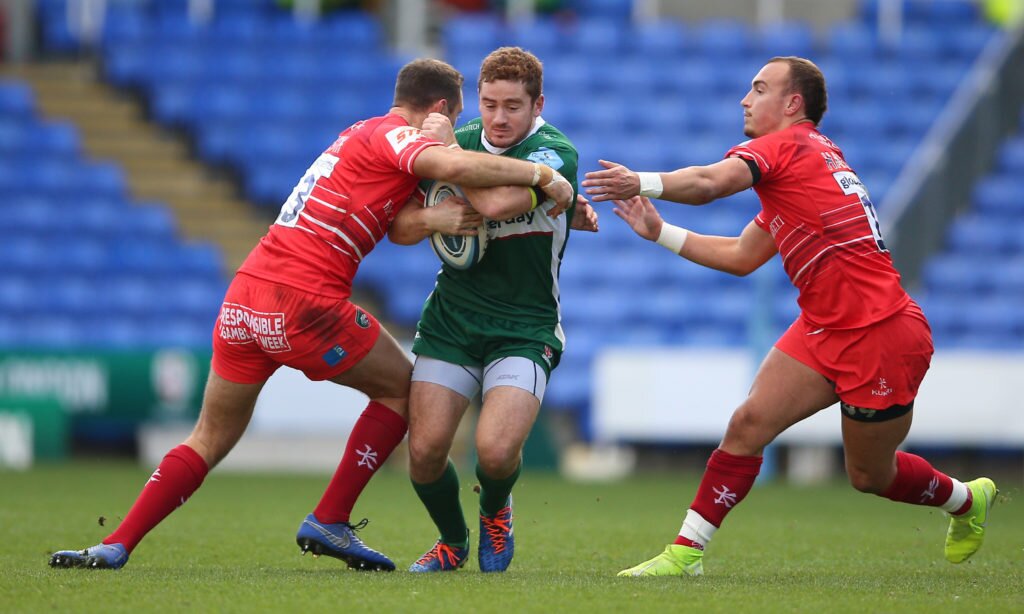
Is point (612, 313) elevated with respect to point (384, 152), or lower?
lower

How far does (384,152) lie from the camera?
19.7ft

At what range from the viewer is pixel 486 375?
247 inches

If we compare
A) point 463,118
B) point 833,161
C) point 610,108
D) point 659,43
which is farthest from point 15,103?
point 833,161

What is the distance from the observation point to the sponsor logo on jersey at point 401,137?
235 inches

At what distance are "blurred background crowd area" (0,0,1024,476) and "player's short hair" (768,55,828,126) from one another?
801cm

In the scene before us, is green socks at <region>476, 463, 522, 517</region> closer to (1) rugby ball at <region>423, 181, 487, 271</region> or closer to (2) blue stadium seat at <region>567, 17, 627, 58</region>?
(1) rugby ball at <region>423, 181, 487, 271</region>

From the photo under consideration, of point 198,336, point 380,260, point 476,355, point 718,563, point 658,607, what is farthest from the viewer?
point 380,260

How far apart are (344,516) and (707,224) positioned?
1200 centimetres

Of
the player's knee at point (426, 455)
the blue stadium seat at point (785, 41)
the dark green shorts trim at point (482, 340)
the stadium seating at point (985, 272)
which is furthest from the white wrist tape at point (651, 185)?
the blue stadium seat at point (785, 41)

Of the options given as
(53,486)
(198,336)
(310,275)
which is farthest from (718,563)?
(198,336)

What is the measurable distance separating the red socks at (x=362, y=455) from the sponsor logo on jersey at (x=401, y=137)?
1.15 metres

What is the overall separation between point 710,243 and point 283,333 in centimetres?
211

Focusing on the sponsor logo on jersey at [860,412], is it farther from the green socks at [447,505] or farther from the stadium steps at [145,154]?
the stadium steps at [145,154]

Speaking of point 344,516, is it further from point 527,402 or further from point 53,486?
point 53,486
